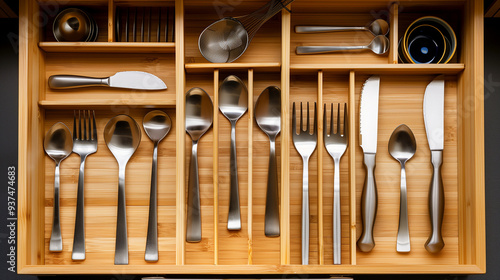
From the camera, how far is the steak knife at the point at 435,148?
3.62 feet

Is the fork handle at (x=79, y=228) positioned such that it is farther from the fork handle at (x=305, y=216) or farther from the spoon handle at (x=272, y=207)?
the fork handle at (x=305, y=216)

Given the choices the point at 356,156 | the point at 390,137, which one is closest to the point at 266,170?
the point at 356,156

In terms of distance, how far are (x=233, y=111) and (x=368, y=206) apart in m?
0.47

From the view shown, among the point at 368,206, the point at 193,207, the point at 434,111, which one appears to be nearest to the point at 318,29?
the point at 434,111

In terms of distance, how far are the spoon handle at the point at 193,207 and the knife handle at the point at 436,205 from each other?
651 mm

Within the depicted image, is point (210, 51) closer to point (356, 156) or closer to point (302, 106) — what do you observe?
point (302, 106)

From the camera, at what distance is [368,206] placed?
111 centimetres

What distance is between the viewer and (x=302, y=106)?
1171mm

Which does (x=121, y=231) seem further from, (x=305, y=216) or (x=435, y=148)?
(x=435, y=148)

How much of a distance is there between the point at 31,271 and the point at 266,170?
680 millimetres

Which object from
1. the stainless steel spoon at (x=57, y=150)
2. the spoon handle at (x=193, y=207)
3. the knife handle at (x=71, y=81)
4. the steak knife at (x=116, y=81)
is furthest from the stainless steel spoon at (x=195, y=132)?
the stainless steel spoon at (x=57, y=150)

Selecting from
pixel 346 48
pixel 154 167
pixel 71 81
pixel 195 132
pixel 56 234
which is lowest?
pixel 56 234

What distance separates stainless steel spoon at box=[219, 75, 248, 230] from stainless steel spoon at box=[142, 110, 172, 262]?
0.18m

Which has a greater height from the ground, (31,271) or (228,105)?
(228,105)
